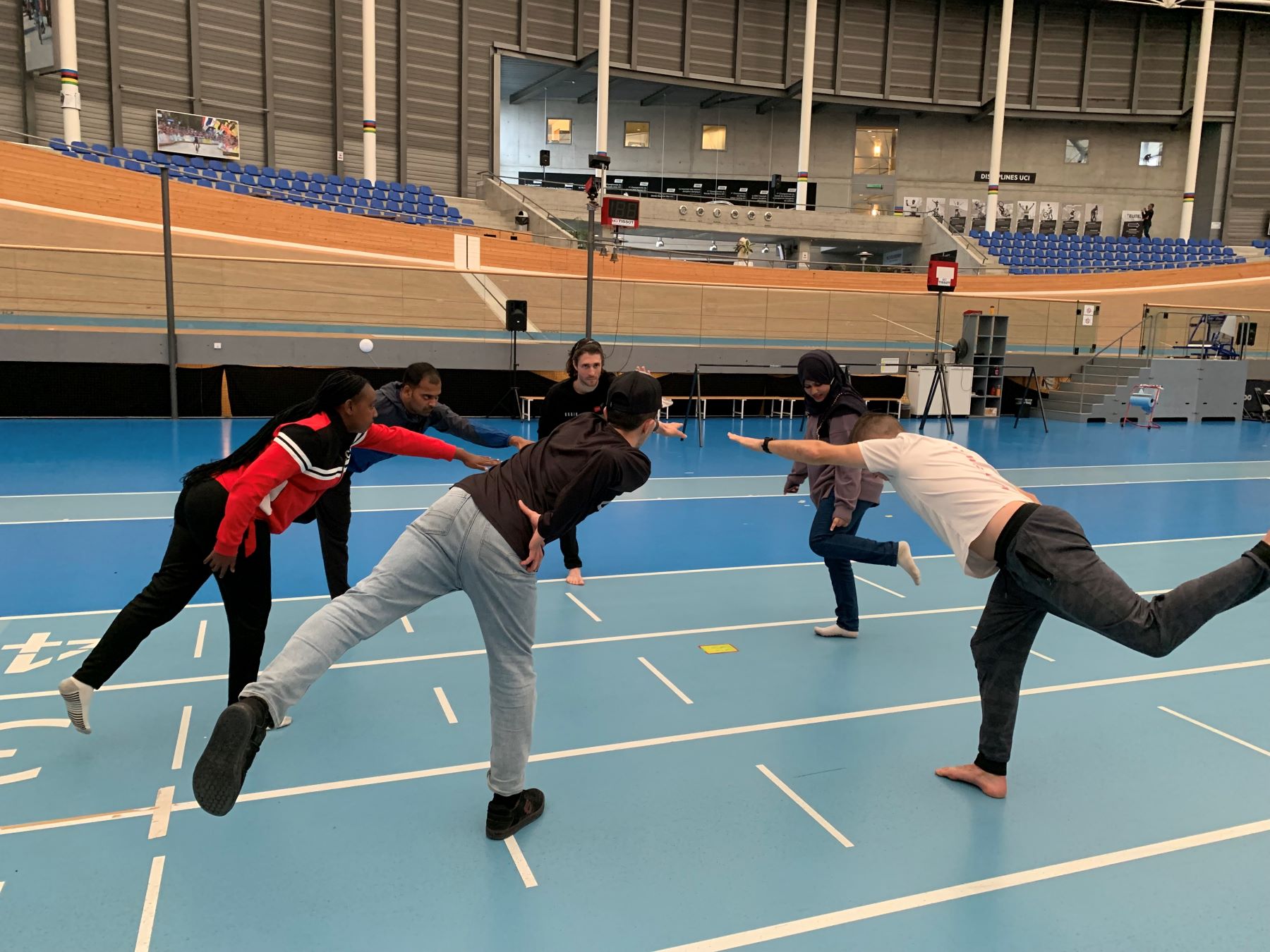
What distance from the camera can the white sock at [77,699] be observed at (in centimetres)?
370

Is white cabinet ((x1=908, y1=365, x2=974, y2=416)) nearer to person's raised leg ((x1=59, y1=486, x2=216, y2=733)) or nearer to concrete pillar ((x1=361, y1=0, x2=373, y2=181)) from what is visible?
concrete pillar ((x1=361, y1=0, x2=373, y2=181))

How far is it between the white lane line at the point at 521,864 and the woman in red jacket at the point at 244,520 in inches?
56.2

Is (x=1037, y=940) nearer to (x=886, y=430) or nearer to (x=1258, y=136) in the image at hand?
(x=886, y=430)

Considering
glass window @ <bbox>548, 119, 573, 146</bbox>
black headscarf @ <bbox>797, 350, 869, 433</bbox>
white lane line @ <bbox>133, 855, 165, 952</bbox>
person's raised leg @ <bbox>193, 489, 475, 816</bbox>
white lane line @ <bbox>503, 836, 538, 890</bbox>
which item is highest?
glass window @ <bbox>548, 119, 573, 146</bbox>

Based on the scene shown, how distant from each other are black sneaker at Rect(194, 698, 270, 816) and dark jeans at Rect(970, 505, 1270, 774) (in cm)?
266

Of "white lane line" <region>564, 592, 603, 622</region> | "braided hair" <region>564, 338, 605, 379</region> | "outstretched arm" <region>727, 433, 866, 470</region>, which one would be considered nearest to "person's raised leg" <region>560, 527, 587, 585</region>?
"white lane line" <region>564, 592, 603, 622</region>

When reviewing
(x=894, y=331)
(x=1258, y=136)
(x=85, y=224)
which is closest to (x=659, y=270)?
(x=894, y=331)

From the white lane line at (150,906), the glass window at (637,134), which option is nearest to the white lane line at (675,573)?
the white lane line at (150,906)

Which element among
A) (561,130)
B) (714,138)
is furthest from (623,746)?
(714,138)

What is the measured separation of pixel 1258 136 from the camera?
38.0m

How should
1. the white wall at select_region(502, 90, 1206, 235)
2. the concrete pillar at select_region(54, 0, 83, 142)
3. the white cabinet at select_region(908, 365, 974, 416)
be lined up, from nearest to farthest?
the white cabinet at select_region(908, 365, 974, 416), the concrete pillar at select_region(54, 0, 83, 142), the white wall at select_region(502, 90, 1206, 235)

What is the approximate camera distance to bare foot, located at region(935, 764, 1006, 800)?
143 inches

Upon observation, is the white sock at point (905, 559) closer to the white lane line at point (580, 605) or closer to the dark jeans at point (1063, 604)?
the dark jeans at point (1063, 604)

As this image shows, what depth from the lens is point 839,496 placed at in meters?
5.31
